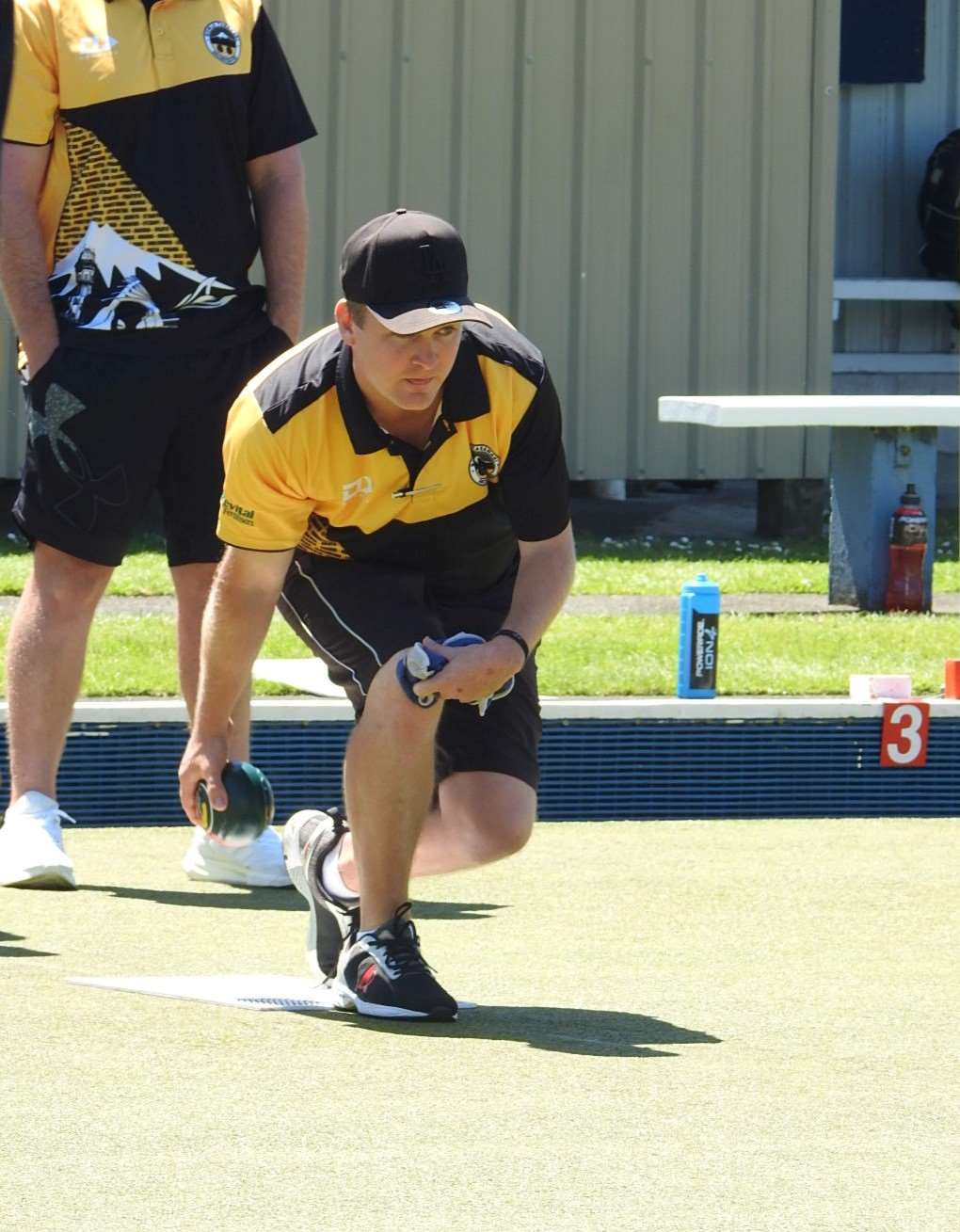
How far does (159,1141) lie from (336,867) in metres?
1.17

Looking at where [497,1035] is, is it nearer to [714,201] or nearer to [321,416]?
[321,416]

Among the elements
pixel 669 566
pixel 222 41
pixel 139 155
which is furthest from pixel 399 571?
pixel 669 566

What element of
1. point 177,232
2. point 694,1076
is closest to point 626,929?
point 694,1076

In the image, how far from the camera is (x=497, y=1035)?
12.6 feet

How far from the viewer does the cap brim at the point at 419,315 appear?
3.81 metres

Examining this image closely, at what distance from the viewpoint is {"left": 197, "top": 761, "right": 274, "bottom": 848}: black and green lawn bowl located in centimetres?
418

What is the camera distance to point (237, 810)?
4.23m

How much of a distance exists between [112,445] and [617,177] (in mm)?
6139

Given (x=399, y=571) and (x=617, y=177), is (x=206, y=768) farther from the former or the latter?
(x=617, y=177)

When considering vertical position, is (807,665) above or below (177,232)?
below

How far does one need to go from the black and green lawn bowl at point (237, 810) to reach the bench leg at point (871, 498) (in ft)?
15.4

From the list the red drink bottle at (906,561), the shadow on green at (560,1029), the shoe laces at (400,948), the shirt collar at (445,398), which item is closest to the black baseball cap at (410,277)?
the shirt collar at (445,398)

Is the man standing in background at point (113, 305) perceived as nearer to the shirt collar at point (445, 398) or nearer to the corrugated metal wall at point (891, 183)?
the shirt collar at point (445, 398)

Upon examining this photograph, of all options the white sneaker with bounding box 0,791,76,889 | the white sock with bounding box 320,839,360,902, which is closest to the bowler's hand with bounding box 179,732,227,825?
the white sock with bounding box 320,839,360,902
